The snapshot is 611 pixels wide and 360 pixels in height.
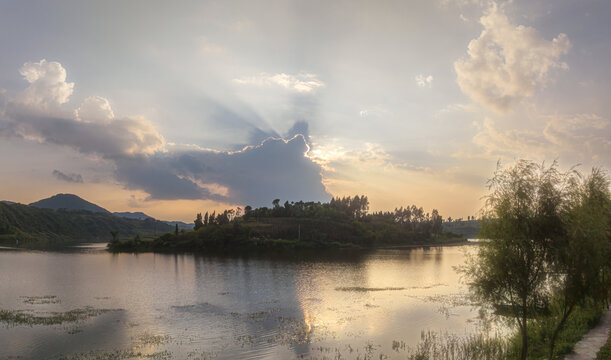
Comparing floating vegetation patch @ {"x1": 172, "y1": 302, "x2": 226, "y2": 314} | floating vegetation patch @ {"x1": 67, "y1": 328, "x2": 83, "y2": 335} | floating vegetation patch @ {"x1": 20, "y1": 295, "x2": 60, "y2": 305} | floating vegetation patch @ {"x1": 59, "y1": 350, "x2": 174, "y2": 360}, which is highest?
floating vegetation patch @ {"x1": 59, "y1": 350, "x2": 174, "y2": 360}

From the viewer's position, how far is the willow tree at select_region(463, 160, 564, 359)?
2364 centimetres

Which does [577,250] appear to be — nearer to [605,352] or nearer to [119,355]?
[605,352]

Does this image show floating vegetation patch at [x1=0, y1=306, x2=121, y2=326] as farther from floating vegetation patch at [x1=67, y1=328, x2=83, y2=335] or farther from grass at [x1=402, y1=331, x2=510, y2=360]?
grass at [x1=402, y1=331, x2=510, y2=360]

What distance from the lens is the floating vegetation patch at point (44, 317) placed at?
140ft

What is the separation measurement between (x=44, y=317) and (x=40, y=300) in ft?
47.8

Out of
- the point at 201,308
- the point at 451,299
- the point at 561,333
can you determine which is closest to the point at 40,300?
the point at 201,308

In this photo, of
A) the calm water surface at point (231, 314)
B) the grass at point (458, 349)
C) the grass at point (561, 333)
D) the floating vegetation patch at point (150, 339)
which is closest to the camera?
the grass at point (561, 333)

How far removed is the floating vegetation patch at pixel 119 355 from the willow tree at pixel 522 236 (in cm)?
2874

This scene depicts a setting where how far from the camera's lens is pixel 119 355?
32281 mm

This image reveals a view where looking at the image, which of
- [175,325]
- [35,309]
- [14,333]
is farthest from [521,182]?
[35,309]

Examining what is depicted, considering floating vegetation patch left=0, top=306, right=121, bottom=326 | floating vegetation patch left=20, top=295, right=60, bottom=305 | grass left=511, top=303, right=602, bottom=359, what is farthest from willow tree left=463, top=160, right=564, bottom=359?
floating vegetation patch left=20, top=295, right=60, bottom=305

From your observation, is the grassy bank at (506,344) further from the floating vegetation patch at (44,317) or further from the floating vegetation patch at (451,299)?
the floating vegetation patch at (44,317)

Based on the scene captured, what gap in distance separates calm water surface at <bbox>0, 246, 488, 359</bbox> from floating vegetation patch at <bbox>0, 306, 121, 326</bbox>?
1341mm

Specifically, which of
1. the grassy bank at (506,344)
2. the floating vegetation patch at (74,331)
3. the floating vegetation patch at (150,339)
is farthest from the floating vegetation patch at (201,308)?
the grassy bank at (506,344)
